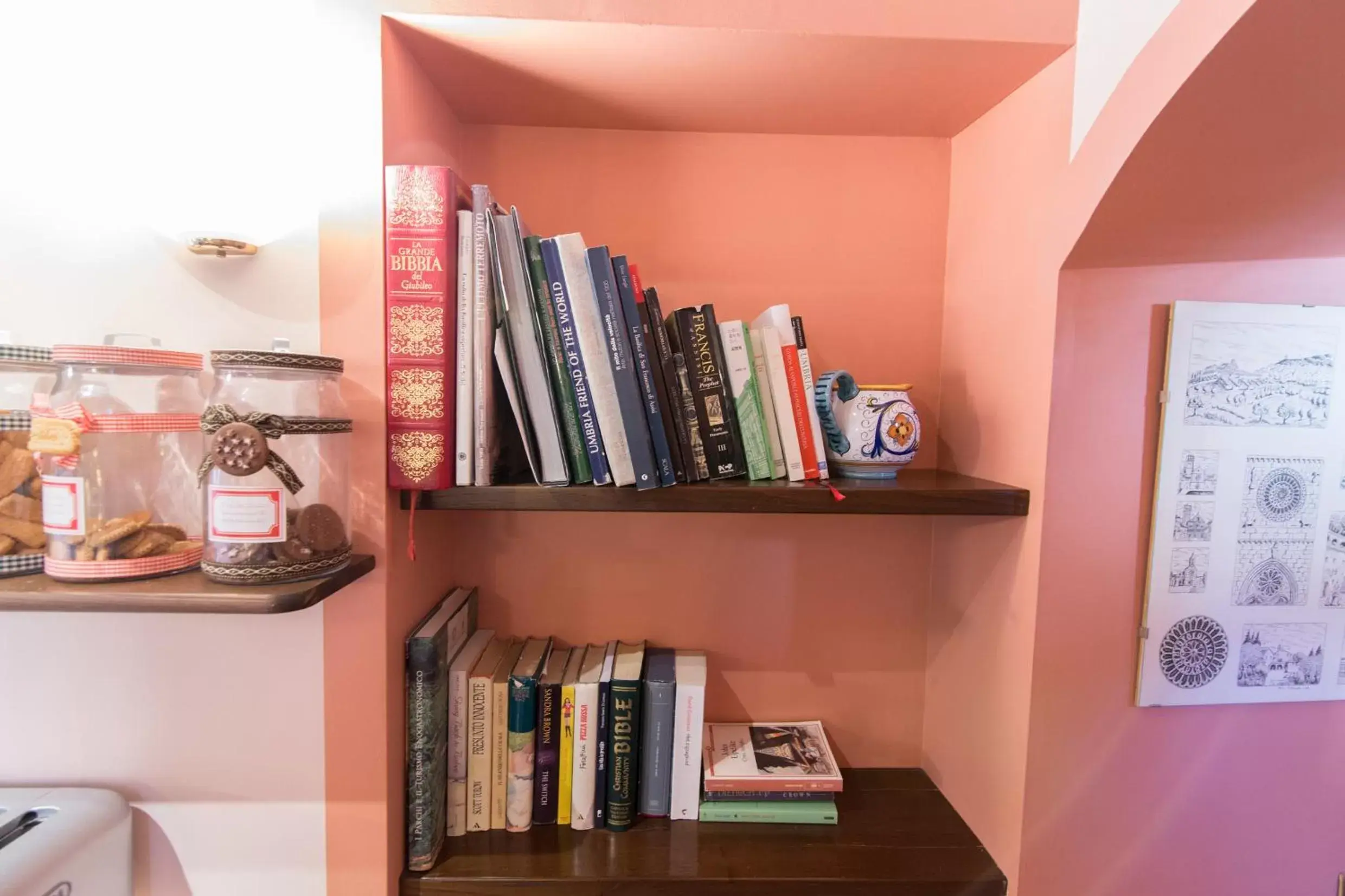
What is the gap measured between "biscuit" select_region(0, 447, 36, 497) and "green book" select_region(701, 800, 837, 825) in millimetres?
981

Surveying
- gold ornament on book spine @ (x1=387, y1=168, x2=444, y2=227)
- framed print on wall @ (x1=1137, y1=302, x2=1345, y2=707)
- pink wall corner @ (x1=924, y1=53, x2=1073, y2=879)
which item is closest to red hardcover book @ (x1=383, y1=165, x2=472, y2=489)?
gold ornament on book spine @ (x1=387, y1=168, x2=444, y2=227)

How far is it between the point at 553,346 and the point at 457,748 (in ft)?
1.98

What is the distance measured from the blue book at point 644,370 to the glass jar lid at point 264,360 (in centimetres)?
36

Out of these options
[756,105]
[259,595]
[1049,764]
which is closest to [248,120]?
[259,595]

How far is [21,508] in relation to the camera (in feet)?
2.35

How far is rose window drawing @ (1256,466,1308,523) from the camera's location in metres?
0.86

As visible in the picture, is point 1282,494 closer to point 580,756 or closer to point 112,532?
point 580,756

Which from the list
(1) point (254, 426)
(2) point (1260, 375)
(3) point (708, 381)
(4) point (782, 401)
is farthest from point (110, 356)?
(2) point (1260, 375)

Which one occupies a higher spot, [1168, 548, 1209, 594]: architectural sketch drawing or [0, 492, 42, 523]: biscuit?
[0, 492, 42, 523]: biscuit

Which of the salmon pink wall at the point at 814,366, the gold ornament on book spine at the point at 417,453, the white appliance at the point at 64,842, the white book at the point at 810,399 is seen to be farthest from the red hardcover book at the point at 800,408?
the white appliance at the point at 64,842

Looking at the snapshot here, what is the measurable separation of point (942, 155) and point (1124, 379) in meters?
0.49

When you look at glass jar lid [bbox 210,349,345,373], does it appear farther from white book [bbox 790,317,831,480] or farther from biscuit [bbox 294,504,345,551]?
white book [bbox 790,317,831,480]

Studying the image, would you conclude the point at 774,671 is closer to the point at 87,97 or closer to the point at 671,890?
the point at 671,890

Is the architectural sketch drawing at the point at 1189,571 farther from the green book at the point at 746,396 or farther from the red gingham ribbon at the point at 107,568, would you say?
the red gingham ribbon at the point at 107,568
